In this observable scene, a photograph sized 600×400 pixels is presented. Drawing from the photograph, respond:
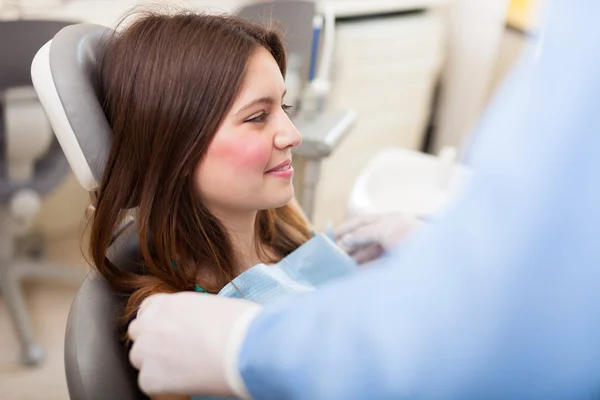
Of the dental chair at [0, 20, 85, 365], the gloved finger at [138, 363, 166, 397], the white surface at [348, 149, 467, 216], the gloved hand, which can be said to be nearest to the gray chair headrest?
the gloved finger at [138, 363, 166, 397]

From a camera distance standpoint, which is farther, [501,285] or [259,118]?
[259,118]

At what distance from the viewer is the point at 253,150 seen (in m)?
0.82

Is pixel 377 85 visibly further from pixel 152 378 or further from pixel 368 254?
pixel 152 378

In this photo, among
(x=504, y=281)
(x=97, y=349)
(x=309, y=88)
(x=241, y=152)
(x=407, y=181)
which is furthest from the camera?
(x=407, y=181)

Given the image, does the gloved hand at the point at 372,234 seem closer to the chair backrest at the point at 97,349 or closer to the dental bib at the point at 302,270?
the dental bib at the point at 302,270

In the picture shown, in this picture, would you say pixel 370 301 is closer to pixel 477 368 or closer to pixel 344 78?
pixel 477 368

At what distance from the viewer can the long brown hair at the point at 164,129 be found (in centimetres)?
79

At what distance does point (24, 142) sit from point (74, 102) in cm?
86

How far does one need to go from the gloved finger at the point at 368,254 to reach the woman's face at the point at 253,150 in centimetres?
26

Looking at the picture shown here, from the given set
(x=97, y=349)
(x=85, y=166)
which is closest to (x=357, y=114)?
(x=85, y=166)

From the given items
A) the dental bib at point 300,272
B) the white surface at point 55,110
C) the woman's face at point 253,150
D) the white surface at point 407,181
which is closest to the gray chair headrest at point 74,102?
the white surface at point 55,110

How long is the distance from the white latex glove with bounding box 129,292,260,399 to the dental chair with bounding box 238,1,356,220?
639 mm

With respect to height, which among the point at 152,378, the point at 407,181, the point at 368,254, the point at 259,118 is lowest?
the point at 407,181

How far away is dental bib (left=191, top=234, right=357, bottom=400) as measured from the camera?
850 millimetres
